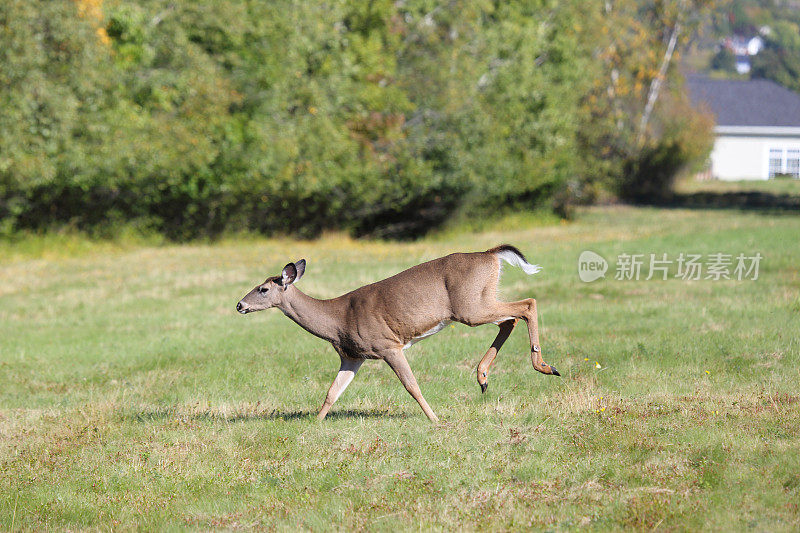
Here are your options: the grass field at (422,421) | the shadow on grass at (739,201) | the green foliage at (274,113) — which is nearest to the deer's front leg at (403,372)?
the grass field at (422,421)

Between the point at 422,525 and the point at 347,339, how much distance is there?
2.63m

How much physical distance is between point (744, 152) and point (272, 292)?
57.4 metres

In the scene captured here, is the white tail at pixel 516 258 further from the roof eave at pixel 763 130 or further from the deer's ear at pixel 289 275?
the roof eave at pixel 763 130

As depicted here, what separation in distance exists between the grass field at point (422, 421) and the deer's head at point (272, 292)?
1.19 m

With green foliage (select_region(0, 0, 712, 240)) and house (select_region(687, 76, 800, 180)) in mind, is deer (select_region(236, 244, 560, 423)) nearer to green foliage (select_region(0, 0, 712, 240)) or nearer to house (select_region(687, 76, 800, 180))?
green foliage (select_region(0, 0, 712, 240))

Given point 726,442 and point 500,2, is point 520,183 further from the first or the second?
point 726,442

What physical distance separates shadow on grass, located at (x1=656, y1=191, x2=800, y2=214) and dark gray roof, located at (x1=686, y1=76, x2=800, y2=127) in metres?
9.20

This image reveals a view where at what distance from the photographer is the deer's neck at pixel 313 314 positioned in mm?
9164

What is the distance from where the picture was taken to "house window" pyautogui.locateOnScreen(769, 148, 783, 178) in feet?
197

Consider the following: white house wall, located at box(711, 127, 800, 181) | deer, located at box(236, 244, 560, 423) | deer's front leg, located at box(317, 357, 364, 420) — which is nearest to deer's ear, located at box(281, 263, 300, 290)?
deer, located at box(236, 244, 560, 423)

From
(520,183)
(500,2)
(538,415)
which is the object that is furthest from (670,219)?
(538,415)

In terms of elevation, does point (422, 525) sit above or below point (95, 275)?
above

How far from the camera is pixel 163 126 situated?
2873 cm

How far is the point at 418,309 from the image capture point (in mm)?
8820
